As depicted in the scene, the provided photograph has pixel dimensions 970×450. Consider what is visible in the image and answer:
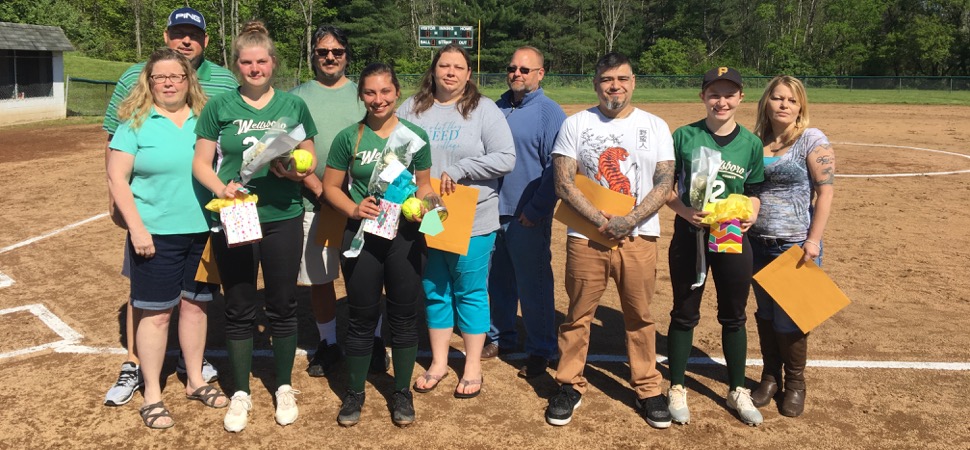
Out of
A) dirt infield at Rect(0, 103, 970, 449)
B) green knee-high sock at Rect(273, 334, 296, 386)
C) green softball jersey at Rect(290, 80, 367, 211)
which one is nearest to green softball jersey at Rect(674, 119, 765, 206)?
dirt infield at Rect(0, 103, 970, 449)

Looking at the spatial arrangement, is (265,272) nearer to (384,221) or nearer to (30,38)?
(384,221)

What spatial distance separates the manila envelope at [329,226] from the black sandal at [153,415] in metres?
1.31

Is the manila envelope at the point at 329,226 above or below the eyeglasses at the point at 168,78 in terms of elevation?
below

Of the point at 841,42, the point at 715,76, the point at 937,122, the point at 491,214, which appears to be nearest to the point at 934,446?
the point at 715,76

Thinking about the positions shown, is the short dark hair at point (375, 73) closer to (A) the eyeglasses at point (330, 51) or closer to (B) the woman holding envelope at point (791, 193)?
(A) the eyeglasses at point (330, 51)

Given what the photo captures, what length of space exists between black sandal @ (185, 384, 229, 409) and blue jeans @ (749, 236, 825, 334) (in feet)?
10.9

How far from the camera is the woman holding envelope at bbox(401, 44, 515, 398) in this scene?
13.6ft

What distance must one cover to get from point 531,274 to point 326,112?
1710 millimetres

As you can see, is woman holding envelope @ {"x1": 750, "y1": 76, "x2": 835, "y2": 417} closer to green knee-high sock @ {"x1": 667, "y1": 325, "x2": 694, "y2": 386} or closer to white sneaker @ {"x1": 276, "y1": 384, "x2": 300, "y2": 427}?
green knee-high sock @ {"x1": 667, "y1": 325, "x2": 694, "y2": 386}

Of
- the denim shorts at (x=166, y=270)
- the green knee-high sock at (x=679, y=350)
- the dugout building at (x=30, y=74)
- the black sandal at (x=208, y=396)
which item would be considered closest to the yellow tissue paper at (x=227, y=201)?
the denim shorts at (x=166, y=270)

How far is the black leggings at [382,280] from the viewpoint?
12.7ft

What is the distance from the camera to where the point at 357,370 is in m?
4.07

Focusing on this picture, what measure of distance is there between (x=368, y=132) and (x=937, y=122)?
83.9 ft

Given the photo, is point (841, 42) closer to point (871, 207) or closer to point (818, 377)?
point (871, 207)
